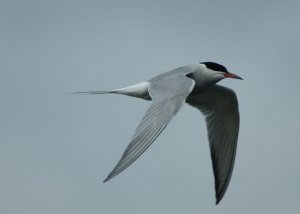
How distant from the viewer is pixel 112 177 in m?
6.57

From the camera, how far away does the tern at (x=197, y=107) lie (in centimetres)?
718

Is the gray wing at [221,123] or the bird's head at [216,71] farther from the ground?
the bird's head at [216,71]

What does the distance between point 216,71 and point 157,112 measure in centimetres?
258

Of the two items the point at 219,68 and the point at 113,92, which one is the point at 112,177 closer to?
the point at 113,92

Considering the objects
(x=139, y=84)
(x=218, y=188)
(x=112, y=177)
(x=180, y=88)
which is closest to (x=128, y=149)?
(x=112, y=177)

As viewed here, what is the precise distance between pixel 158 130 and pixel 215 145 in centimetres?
369

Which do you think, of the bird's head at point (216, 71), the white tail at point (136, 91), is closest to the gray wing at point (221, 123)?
the bird's head at point (216, 71)

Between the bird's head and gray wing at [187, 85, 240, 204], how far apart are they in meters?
0.65

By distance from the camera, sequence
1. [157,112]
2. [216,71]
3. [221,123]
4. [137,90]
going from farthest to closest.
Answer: [221,123], [216,71], [137,90], [157,112]

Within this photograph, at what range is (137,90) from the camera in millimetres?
9195

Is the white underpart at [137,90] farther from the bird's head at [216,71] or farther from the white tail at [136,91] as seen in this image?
the bird's head at [216,71]

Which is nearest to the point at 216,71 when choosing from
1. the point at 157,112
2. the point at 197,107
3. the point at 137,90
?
the point at 197,107

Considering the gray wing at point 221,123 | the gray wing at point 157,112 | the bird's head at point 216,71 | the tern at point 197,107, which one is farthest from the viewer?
the gray wing at point 221,123

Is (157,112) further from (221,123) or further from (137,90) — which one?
(221,123)
